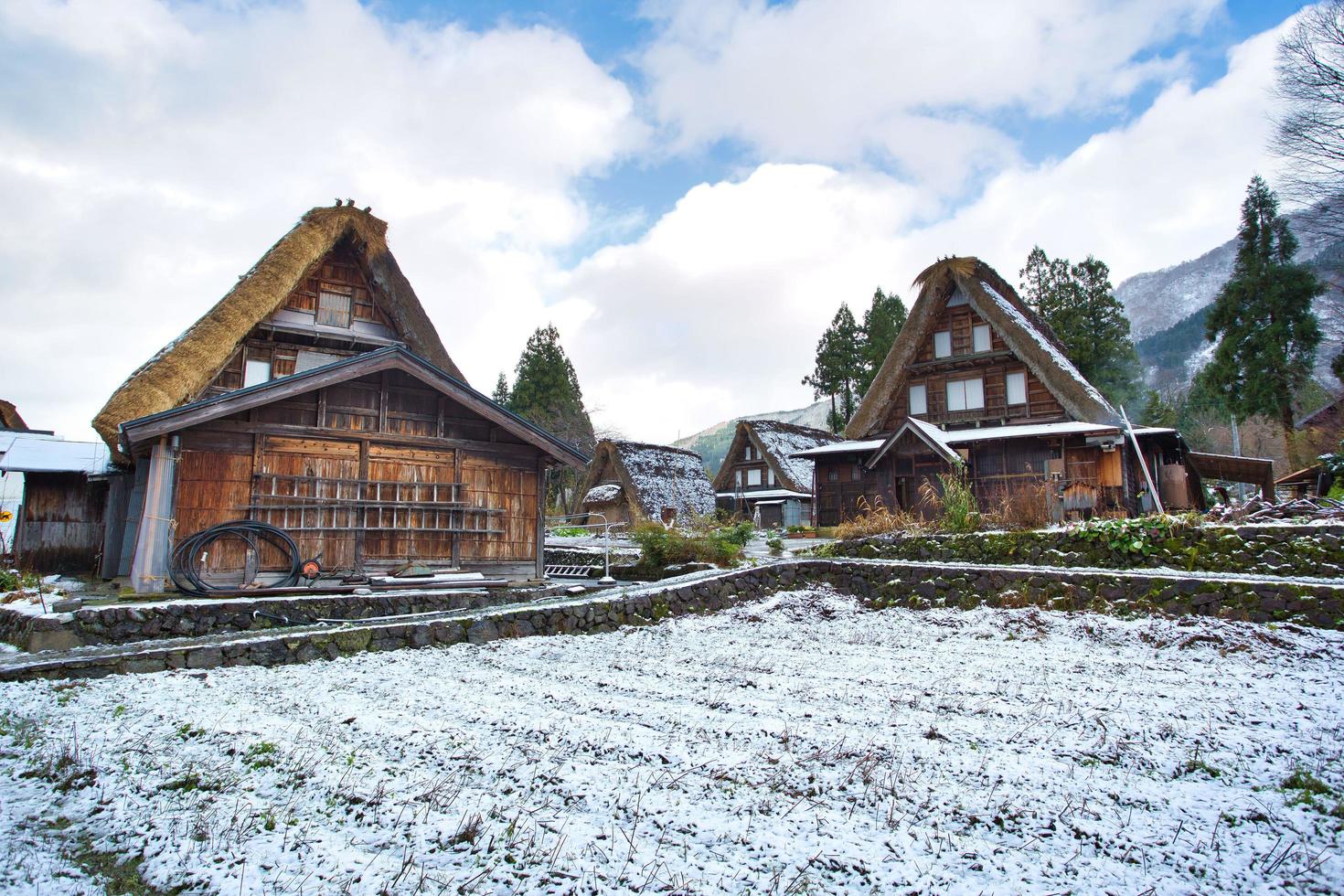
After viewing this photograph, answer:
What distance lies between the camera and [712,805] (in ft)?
10.2

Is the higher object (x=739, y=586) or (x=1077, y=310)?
(x=1077, y=310)

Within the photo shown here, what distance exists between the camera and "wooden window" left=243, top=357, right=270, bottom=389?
13.0m

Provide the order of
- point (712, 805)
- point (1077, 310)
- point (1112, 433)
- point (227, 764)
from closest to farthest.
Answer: point (712, 805) < point (227, 764) < point (1112, 433) < point (1077, 310)

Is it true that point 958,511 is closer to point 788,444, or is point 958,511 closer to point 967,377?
point 967,377

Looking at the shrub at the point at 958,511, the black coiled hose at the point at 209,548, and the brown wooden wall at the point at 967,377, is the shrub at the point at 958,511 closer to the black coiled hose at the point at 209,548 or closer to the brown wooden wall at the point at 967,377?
the brown wooden wall at the point at 967,377

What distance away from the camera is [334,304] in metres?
14.3

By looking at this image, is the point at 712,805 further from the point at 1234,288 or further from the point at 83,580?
the point at 1234,288

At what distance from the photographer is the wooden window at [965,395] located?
821 inches

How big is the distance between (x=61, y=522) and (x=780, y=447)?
25.1 m

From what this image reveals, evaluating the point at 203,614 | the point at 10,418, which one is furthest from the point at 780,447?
the point at 10,418

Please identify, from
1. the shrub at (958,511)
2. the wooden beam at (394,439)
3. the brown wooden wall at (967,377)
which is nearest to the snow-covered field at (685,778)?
the wooden beam at (394,439)

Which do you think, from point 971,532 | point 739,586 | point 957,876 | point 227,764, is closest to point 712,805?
point 957,876

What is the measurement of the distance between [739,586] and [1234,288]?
26224mm

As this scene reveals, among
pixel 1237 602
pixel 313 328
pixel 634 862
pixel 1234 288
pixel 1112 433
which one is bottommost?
pixel 634 862
